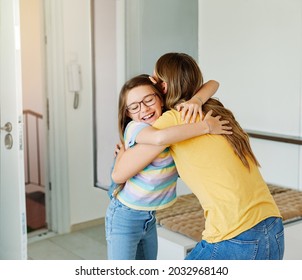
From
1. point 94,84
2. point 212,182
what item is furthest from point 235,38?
point 212,182

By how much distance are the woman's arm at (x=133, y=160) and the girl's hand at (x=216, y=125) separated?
15 cm

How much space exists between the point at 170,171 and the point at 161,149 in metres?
0.16

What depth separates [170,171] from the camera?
5.90ft

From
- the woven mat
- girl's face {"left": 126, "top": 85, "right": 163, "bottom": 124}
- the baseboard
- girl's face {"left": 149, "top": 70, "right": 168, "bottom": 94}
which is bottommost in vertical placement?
the baseboard

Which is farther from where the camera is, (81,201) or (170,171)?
(81,201)

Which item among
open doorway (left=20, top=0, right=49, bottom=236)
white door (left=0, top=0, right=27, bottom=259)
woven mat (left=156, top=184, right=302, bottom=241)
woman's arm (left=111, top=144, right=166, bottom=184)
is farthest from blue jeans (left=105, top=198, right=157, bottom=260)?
open doorway (left=20, top=0, right=49, bottom=236)

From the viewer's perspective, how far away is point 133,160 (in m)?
1.72

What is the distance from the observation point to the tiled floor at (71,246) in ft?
12.7

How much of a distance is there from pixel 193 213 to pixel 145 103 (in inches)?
48.4

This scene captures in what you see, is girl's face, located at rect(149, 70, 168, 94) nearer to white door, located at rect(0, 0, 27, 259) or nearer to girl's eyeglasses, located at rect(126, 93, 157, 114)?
girl's eyeglasses, located at rect(126, 93, 157, 114)

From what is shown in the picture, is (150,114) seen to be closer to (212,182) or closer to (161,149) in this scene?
(161,149)

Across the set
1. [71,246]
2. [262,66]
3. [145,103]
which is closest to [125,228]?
[145,103]

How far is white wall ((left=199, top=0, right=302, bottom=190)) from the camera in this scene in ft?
10.6

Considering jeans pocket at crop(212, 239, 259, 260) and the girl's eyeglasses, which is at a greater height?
the girl's eyeglasses
